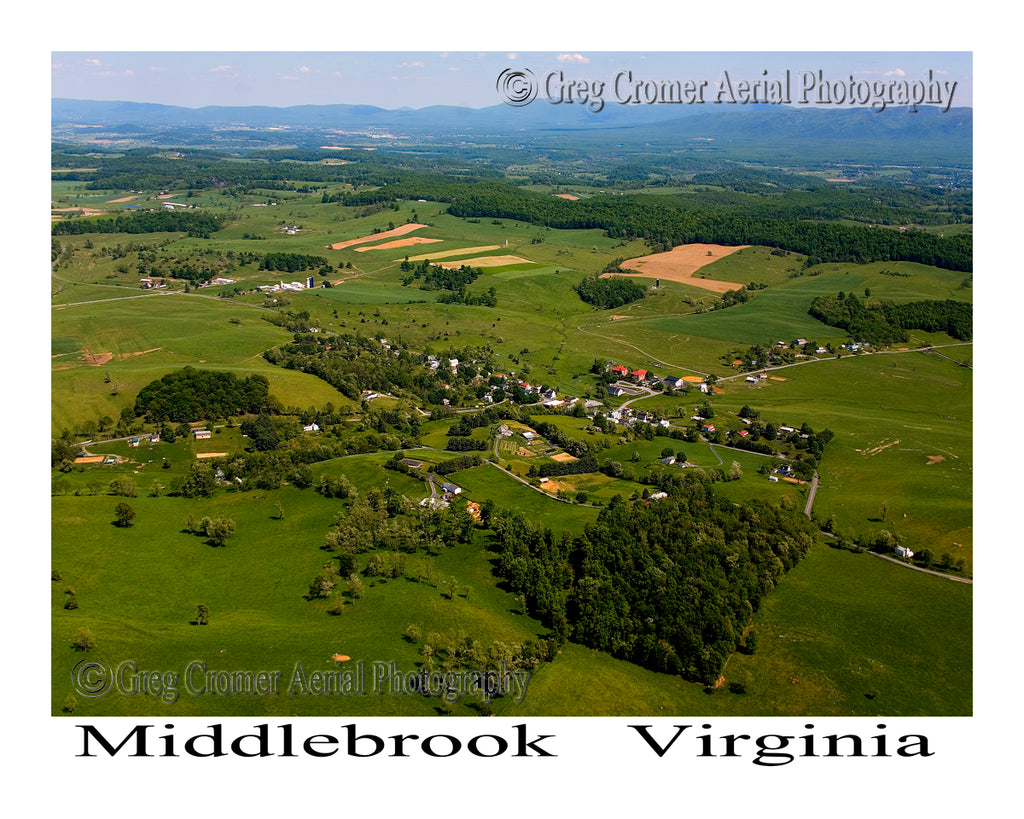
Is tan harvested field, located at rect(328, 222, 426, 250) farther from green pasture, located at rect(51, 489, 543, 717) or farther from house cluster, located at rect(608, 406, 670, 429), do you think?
green pasture, located at rect(51, 489, 543, 717)

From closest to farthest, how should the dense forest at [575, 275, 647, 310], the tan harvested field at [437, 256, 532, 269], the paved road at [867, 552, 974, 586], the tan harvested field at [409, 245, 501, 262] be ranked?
the paved road at [867, 552, 974, 586]
the dense forest at [575, 275, 647, 310]
the tan harvested field at [437, 256, 532, 269]
the tan harvested field at [409, 245, 501, 262]

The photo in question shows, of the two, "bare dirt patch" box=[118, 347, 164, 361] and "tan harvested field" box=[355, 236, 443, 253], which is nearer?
"bare dirt patch" box=[118, 347, 164, 361]

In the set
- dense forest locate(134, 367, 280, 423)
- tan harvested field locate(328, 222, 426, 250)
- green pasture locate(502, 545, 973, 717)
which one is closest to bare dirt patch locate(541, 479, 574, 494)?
green pasture locate(502, 545, 973, 717)

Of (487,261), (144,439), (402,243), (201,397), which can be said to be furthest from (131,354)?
(402,243)

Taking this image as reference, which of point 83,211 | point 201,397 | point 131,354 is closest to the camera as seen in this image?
point 201,397

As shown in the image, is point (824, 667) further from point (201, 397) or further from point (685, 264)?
point (685, 264)

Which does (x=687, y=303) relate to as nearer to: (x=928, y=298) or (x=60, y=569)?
(x=928, y=298)

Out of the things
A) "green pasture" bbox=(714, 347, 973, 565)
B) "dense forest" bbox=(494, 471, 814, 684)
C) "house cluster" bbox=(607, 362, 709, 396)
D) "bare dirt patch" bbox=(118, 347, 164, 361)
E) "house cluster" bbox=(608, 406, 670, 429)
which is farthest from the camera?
"house cluster" bbox=(607, 362, 709, 396)
